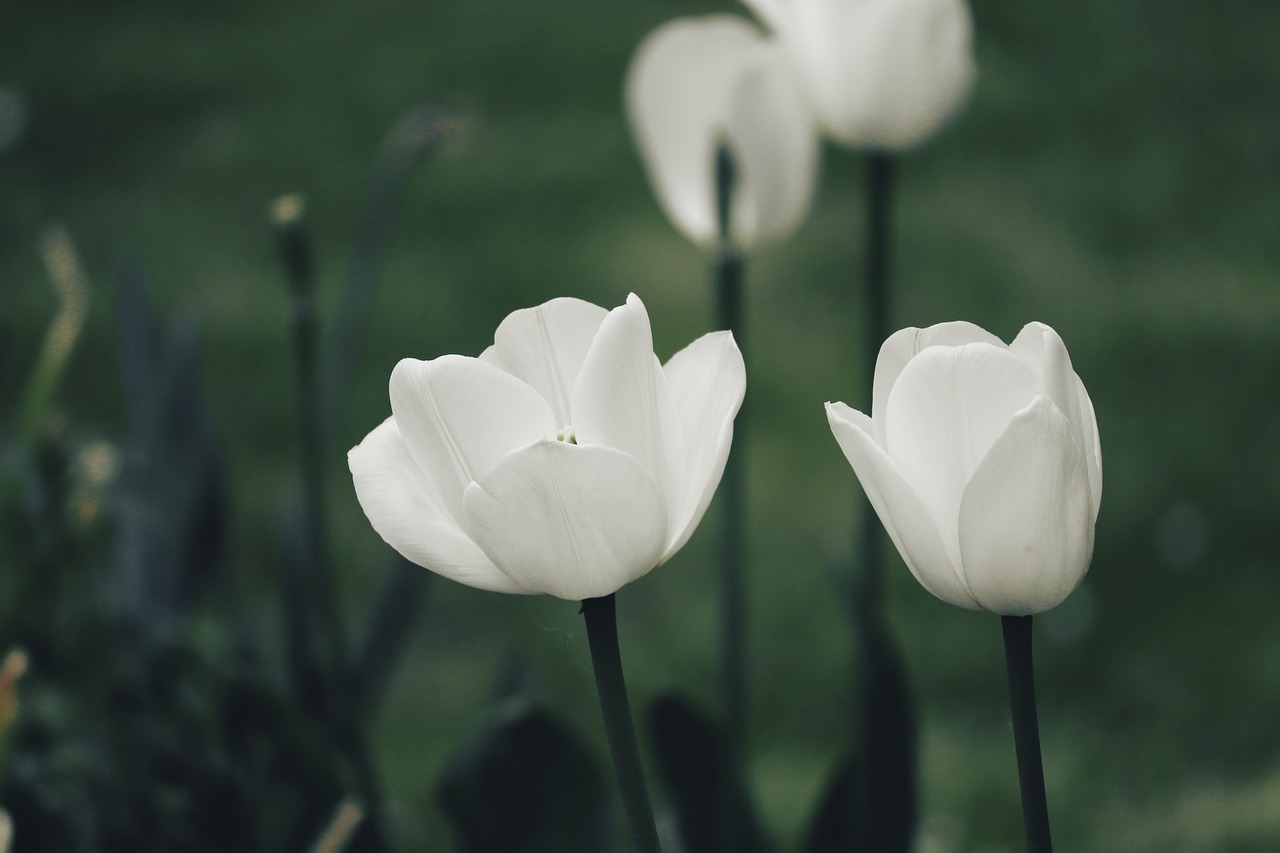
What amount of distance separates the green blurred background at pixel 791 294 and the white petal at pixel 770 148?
0.11 meters

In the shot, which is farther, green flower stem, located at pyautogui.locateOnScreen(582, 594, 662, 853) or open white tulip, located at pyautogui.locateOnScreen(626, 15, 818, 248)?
open white tulip, located at pyautogui.locateOnScreen(626, 15, 818, 248)

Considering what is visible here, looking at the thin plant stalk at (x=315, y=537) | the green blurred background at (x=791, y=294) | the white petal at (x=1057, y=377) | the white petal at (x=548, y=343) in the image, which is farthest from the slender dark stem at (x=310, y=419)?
the white petal at (x=1057, y=377)

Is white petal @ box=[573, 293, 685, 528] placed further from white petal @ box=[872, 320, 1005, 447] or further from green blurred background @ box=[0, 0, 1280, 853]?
green blurred background @ box=[0, 0, 1280, 853]

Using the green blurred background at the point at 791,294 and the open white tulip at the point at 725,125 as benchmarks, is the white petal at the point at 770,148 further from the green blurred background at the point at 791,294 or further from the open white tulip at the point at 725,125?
the green blurred background at the point at 791,294

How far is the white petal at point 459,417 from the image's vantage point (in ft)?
1.01

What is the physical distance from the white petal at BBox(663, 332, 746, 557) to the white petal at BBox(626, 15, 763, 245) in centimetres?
33

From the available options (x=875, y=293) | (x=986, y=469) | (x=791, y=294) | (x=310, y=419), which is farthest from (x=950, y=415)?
(x=791, y=294)

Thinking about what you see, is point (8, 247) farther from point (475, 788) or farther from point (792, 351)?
Answer: point (475, 788)

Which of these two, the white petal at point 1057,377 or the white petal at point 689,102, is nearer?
the white petal at point 1057,377

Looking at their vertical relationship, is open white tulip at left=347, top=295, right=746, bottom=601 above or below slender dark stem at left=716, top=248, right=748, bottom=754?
above

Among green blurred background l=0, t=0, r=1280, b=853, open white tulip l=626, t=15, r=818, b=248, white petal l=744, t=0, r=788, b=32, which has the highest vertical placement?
white petal l=744, t=0, r=788, b=32

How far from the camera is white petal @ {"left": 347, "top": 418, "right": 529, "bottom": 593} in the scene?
314mm

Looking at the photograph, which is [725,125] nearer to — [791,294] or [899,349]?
[899,349]

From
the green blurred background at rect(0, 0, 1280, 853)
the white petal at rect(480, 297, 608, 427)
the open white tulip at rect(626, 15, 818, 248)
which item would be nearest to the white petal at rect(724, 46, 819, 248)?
the open white tulip at rect(626, 15, 818, 248)
